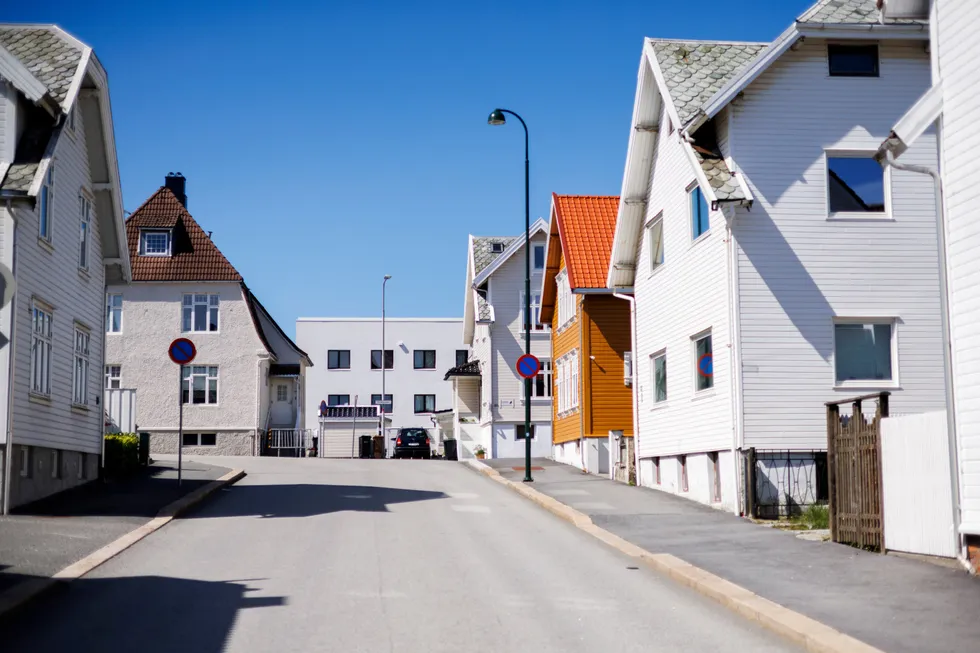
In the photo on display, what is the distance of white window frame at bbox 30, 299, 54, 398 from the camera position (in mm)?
21281

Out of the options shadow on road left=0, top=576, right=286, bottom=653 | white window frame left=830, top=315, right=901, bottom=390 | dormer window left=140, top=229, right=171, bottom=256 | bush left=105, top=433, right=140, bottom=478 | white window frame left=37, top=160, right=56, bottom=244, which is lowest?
shadow on road left=0, top=576, right=286, bottom=653

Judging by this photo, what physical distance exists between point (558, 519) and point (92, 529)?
25.8 ft

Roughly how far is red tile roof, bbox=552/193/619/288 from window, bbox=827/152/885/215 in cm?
1257

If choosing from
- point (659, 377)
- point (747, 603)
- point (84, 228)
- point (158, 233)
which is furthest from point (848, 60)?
point (158, 233)

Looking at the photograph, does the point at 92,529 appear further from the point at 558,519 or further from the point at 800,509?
the point at 800,509

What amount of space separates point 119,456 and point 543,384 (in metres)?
23.9

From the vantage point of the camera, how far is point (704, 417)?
23.1 meters

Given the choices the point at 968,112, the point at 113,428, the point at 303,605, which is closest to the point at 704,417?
the point at 968,112

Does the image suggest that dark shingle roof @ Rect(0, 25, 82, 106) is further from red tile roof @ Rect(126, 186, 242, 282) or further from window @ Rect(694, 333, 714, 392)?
red tile roof @ Rect(126, 186, 242, 282)

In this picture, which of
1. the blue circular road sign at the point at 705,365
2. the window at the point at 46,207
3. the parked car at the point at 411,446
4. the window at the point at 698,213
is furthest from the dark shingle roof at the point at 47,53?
the parked car at the point at 411,446

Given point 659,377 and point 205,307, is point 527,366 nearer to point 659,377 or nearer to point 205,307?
point 659,377

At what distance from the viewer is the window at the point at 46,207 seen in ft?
70.9

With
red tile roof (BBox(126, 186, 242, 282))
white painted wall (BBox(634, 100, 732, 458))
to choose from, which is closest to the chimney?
red tile roof (BBox(126, 186, 242, 282))

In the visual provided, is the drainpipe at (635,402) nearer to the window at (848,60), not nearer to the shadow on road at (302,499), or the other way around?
the shadow on road at (302,499)
